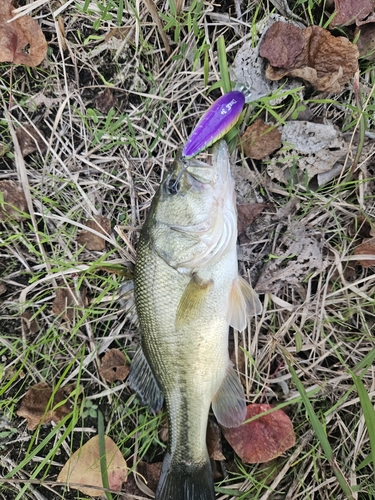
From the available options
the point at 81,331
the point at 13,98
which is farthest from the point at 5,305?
the point at 13,98

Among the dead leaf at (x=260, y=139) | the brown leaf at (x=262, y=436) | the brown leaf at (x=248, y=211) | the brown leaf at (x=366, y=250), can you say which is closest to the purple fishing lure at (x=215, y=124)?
the dead leaf at (x=260, y=139)

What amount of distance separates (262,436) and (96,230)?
158 centimetres

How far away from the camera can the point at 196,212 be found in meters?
2.12

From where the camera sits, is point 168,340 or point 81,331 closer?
point 168,340

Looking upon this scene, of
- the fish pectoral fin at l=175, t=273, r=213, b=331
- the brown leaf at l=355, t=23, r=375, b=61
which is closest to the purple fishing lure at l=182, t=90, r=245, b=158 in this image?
the fish pectoral fin at l=175, t=273, r=213, b=331

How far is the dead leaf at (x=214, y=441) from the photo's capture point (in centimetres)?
245

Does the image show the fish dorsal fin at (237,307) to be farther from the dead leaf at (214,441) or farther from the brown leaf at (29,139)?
the brown leaf at (29,139)

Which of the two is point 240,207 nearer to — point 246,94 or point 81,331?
point 246,94

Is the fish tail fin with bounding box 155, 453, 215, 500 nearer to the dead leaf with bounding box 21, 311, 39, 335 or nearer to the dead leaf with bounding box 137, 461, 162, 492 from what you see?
the dead leaf with bounding box 137, 461, 162, 492

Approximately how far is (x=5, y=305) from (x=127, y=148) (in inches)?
50.6

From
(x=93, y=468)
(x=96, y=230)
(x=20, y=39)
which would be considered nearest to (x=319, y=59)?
(x=96, y=230)

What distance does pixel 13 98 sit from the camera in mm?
2660

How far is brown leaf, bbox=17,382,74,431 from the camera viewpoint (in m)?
2.57

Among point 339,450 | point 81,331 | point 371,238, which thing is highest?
point 371,238
